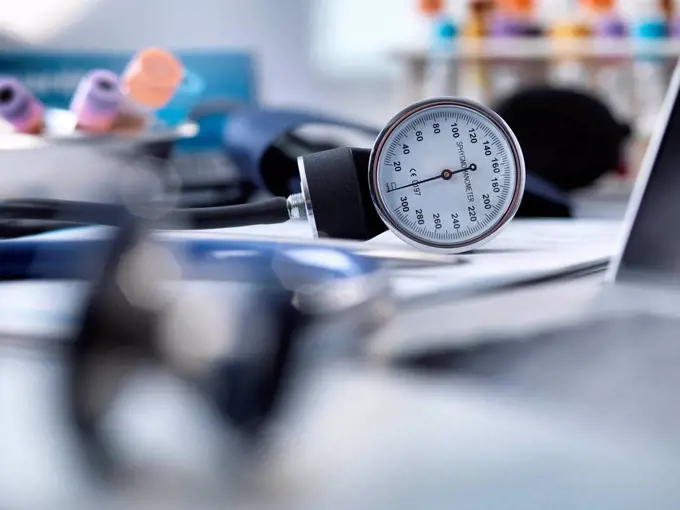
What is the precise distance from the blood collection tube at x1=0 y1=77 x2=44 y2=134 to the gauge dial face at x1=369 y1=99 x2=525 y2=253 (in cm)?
47

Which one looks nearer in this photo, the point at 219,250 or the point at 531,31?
the point at 219,250

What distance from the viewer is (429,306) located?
0.44 meters

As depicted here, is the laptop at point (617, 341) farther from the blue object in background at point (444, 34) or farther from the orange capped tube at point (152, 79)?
the blue object in background at point (444, 34)

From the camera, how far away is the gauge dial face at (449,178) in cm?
56

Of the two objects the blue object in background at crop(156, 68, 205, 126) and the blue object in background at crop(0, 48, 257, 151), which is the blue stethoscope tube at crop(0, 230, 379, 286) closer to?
the blue object in background at crop(156, 68, 205, 126)

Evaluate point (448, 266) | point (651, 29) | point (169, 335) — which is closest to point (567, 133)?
point (651, 29)

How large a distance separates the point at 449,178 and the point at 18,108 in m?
0.52

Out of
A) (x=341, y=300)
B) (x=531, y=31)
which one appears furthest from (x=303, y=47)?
(x=341, y=300)

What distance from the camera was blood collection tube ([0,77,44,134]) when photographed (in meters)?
0.84

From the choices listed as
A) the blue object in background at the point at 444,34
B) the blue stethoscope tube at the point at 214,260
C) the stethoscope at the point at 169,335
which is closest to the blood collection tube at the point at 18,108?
the blue stethoscope tube at the point at 214,260

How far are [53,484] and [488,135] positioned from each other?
0.40 meters

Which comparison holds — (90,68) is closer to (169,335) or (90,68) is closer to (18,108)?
(18,108)

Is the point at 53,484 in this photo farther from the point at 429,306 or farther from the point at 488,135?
the point at 488,135

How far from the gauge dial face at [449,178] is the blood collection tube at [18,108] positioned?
0.47 metres
